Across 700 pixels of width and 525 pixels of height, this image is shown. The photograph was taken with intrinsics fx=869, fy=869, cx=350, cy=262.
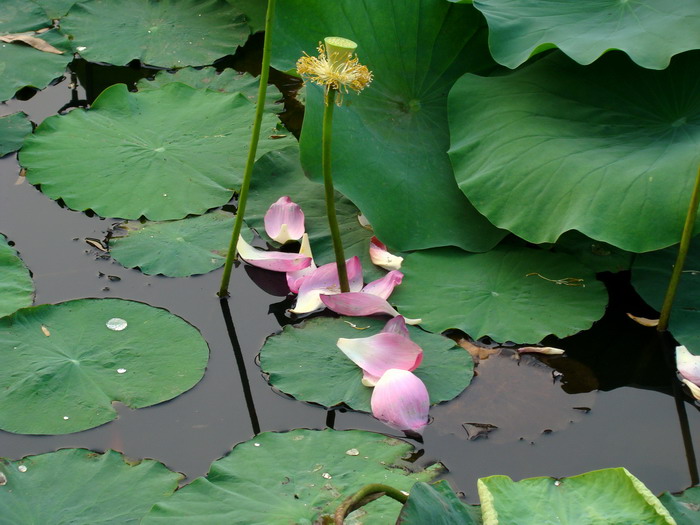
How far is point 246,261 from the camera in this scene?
2457 millimetres

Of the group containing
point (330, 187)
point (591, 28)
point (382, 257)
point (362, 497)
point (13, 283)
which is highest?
point (591, 28)

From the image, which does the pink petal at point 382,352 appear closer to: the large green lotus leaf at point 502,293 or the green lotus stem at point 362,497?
the large green lotus leaf at point 502,293

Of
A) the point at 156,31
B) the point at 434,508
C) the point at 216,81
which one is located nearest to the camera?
the point at 434,508

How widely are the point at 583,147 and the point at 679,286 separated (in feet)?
1.47

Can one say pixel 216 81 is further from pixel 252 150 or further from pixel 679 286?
pixel 679 286

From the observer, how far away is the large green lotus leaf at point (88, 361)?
6.20ft

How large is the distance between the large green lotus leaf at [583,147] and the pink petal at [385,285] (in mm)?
303

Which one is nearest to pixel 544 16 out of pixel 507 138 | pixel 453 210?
pixel 507 138

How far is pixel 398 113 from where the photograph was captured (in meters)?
2.58

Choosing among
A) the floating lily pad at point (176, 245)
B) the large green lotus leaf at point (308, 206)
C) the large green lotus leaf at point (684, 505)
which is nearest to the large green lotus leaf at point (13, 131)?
the floating lily pad at point (176, 245)

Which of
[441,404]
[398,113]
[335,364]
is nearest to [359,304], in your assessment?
[335,364]

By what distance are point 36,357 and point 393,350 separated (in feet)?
2.69

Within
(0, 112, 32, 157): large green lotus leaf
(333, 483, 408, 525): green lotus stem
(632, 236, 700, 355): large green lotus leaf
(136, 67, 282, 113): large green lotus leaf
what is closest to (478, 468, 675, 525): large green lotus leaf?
(333, 483, 408, 525): green lotus stem

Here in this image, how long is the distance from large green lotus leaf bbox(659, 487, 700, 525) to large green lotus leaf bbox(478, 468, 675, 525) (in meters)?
0.13
